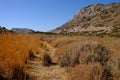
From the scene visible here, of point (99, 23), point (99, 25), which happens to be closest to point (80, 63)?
point (99, 25)

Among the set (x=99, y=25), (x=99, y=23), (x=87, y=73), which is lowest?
(x=87, y=73)

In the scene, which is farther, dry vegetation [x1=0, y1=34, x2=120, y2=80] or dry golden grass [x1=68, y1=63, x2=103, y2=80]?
dry vegetation [x1=0, y1=34, x2=120, y2=80]

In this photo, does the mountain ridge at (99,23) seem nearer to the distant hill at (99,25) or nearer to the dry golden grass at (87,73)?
the distant hill at (99,25)

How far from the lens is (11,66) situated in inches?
239

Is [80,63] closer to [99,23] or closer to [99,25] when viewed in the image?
[99,25]

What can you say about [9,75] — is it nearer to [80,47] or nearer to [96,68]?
[96,68]

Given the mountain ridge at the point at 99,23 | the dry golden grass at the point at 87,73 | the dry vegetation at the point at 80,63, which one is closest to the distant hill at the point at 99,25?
the mountain ridge at the point at 99,23

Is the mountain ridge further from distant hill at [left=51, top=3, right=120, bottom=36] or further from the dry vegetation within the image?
the dry vegetation

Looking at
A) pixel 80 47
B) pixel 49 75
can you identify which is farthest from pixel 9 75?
pixel 80 47

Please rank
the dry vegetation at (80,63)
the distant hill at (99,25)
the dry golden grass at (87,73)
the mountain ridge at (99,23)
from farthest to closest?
1. the mountain ridge at (99,23)
2. the distant hill at (99,25)
3. the dry vegetation at (80,63)
4. the dry golden grass at (87,73)

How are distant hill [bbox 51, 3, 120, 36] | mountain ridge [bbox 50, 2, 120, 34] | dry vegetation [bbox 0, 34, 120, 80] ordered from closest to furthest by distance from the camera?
dry vegetation [bbox 0, 34, 120, 80]
distant hill [bbox 51, 3, 120, 36]
mountain ridge [bbox 50, 2, 120, 34]

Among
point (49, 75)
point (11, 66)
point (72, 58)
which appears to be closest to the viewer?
point (11, 66)

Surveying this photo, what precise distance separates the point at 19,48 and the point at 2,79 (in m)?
2.91

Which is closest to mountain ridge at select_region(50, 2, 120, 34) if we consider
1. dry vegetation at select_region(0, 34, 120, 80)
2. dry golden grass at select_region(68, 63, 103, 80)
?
dry vegetation at select_region(0, 34, 120, 80)
